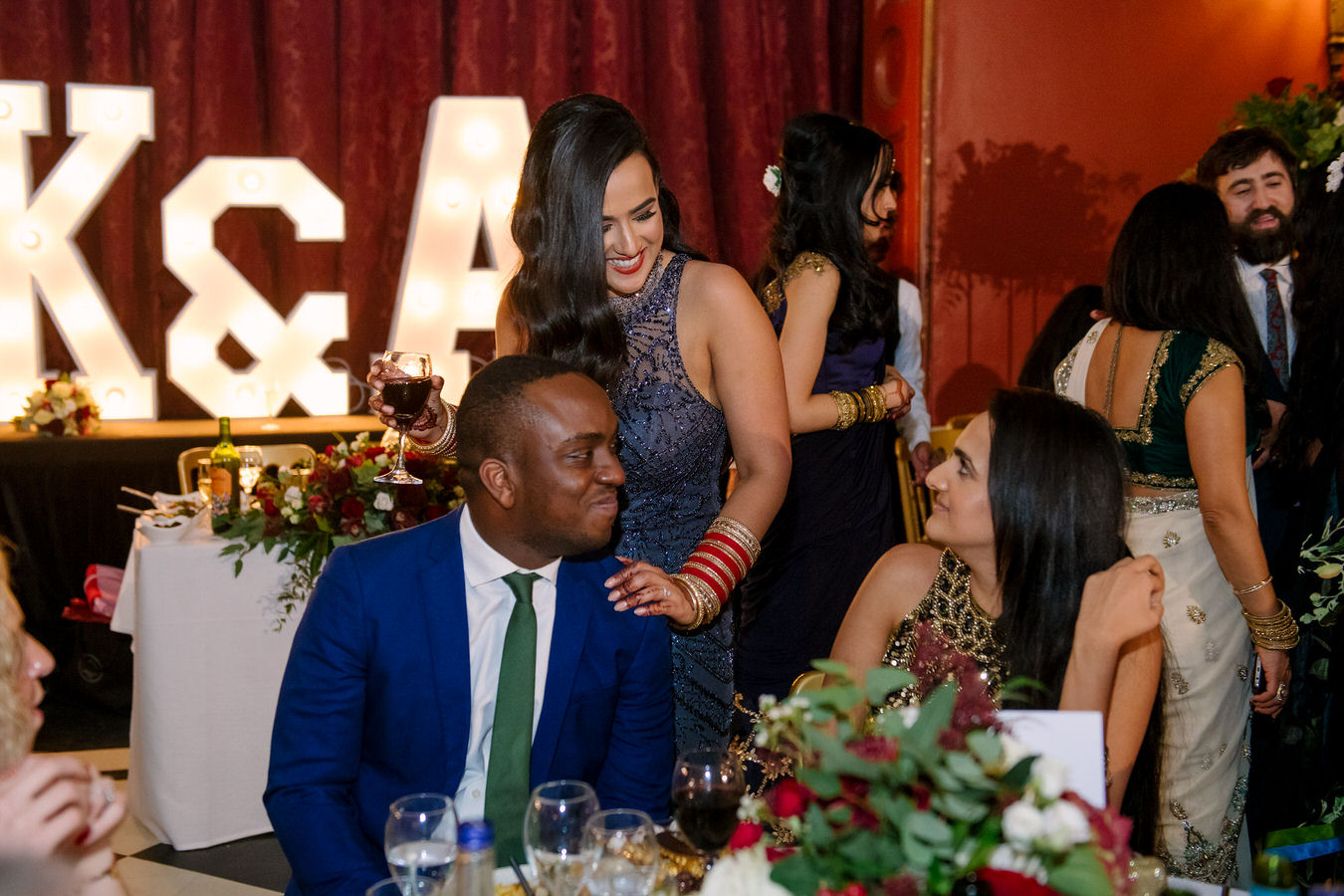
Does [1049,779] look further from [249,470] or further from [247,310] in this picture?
[247,310]

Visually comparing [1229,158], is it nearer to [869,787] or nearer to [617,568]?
[617,568]

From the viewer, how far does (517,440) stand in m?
1.70

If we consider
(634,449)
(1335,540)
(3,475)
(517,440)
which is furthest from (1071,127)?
(3,475)

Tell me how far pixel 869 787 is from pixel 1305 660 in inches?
83.2

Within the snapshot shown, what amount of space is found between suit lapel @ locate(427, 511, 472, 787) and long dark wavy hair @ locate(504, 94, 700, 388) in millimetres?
569

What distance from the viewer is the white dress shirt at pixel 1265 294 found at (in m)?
3.49

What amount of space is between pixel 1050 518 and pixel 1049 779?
2.65ft

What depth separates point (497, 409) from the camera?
67.3 inches

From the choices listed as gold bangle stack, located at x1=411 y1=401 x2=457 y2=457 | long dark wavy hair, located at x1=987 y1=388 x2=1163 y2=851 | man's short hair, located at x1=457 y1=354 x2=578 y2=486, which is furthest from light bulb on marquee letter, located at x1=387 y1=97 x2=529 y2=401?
long dark wavy hair, located at x1=987 y1=388 x2=1163 y2=851

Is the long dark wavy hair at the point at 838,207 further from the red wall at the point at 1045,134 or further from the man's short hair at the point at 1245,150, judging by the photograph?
the red wall at the point at 1045,134

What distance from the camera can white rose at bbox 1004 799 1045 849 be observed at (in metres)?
0.89

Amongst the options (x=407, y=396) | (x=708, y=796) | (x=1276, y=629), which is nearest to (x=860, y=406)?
(x=1276, y=629)

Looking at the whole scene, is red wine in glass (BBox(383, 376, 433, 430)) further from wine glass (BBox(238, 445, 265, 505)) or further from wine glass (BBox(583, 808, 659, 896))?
wine glass (BBox(238, 445, 265, 505))

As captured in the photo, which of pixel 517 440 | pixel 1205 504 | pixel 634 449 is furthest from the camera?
pixel 1205 504
